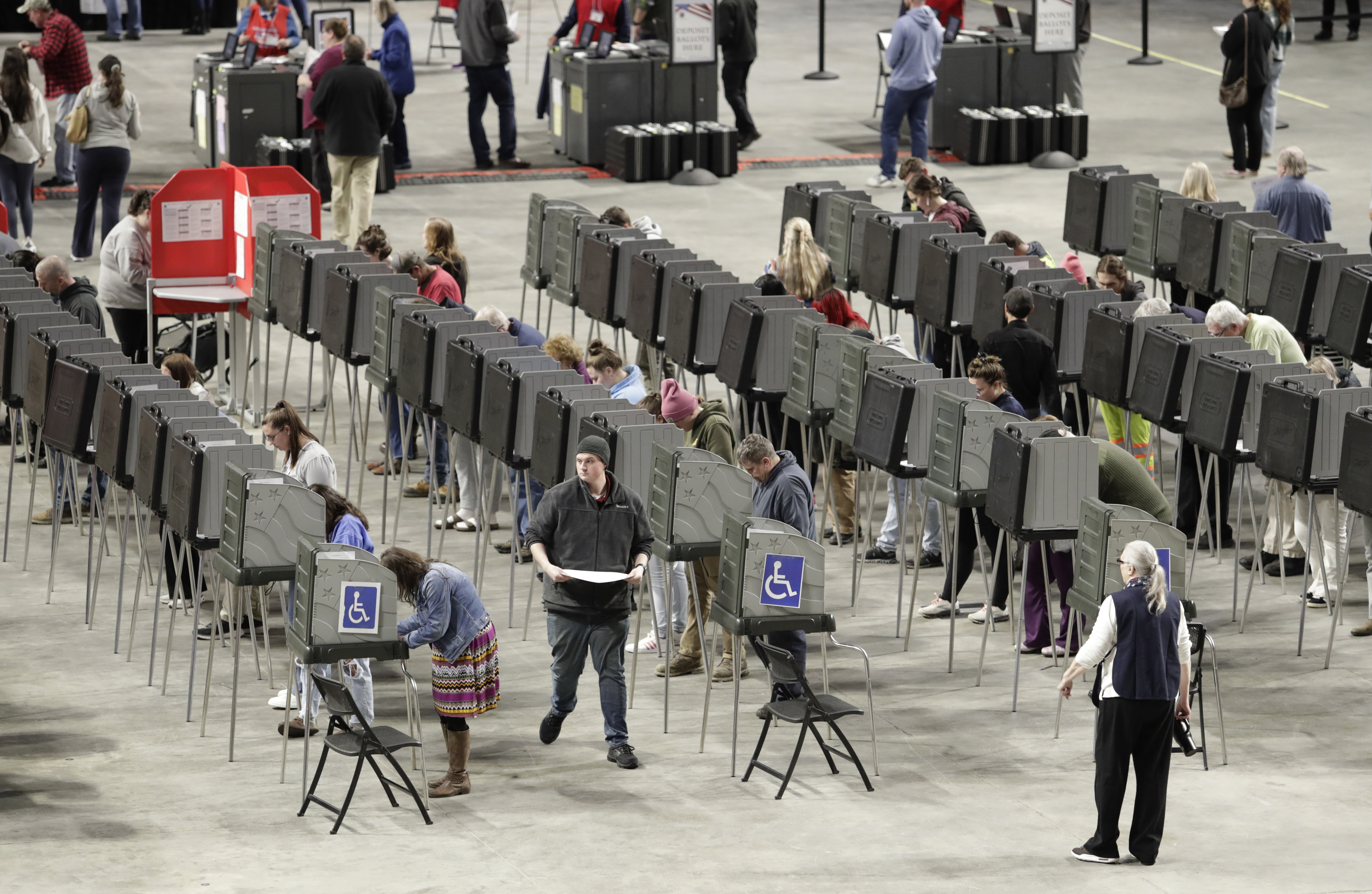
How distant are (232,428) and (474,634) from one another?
2073mm

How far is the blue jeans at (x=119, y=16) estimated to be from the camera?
102 ft

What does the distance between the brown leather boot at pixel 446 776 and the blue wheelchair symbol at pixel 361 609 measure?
0.57m

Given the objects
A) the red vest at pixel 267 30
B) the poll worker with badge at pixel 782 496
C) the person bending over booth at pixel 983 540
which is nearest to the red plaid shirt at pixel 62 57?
the red vest at pixel 267 30

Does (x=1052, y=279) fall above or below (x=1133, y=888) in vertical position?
above

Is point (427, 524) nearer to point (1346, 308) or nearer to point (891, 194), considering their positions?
point (1346, 308)

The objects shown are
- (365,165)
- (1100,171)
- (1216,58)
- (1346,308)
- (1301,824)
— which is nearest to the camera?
(1301,824)

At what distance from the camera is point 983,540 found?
467 inches

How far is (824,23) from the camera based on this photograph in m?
30.0

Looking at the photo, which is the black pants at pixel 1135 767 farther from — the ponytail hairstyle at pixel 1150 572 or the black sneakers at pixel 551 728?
the black sneakers at pixel 551 728

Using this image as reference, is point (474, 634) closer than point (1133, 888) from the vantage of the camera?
Result: No

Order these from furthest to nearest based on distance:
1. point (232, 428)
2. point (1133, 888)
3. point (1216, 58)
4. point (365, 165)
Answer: point (1216, 58), point (365, 165), point (232, 428), point (1133, 888)

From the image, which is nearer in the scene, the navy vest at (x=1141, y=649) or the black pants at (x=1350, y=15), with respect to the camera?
the navy vest at (x=1141, y=649)

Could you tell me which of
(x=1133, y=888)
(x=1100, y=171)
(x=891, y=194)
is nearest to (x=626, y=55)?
(x=891, y=194)

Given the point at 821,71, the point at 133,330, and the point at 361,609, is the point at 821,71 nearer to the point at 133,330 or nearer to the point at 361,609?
the point at 133,330
